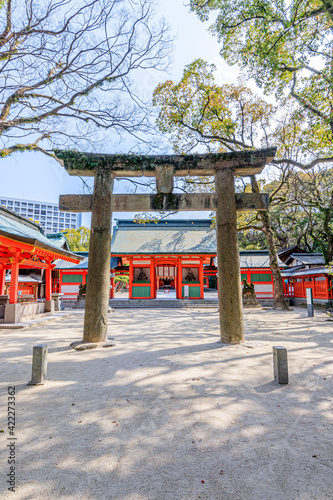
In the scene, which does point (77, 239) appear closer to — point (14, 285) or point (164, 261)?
point (164, 261)

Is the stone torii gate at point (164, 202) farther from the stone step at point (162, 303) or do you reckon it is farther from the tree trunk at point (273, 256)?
the stone step at point (162, 303)

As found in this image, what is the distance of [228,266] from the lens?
621 cm

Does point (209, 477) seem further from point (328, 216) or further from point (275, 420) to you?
point (328, 216)

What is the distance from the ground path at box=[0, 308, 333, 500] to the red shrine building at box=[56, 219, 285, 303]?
14.5m

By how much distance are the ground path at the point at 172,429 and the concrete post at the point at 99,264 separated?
103 cm

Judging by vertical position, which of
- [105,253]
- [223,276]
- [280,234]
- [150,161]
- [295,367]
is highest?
[280,234]

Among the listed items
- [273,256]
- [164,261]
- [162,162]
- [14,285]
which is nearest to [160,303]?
[164,261]

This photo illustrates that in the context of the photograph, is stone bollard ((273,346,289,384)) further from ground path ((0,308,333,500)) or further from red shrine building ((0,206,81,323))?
red shrine building ((0,206,81,323))

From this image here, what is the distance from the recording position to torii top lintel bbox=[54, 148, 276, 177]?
6559 mm

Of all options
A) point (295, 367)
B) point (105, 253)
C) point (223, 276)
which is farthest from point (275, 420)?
point (105, 253)

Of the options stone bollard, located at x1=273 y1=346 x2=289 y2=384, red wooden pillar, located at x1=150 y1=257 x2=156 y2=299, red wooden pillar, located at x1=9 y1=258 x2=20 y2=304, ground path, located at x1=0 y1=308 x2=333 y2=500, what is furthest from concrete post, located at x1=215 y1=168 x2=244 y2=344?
red wooden pillar, located at x1=150 y1=257 x2=156 y2=299

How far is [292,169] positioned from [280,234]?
54.7ft

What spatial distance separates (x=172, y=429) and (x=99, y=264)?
4275 mm

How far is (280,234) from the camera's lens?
2997 centimetres
